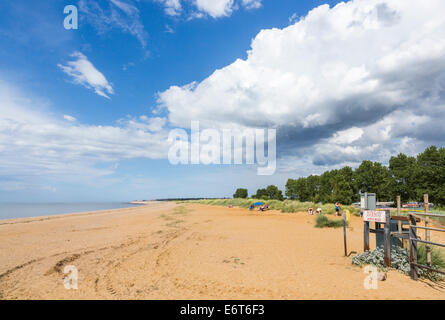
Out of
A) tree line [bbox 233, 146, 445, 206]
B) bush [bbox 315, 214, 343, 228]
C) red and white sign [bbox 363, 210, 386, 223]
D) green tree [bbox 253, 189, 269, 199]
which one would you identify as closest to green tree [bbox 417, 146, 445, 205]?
tree line [bbox 233, 146, 445, 206]

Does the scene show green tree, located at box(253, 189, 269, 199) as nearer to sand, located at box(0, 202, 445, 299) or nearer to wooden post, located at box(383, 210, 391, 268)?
sand, located at box(0, 202, 445, 299)

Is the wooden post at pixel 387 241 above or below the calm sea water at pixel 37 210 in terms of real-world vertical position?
above

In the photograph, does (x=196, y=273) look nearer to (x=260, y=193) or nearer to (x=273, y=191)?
(x=273, y=191)

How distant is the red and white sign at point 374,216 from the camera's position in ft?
22.9

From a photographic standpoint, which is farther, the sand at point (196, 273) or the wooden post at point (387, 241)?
the wooden post at point (387, 241)

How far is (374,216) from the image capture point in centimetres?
731

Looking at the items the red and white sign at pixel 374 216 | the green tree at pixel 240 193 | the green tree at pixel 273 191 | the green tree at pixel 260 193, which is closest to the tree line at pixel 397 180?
the green tree at pixel 273 191

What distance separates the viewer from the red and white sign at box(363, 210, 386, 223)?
275 inches

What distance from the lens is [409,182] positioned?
144 feet

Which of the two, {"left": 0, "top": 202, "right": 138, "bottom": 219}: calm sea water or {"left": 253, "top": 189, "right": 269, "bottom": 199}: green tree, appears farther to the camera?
{"left": 253, "top": 189, "right": 269, "bottom": 199}: green tree

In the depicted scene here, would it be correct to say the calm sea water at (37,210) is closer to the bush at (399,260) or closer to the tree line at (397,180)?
the bush at (399,260)

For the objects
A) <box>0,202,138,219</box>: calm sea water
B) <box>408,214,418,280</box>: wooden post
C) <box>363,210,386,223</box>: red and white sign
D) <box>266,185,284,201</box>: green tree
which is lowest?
<box>0,202,138,219</box>: calm sea water

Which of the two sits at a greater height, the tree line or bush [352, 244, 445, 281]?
the tree line
